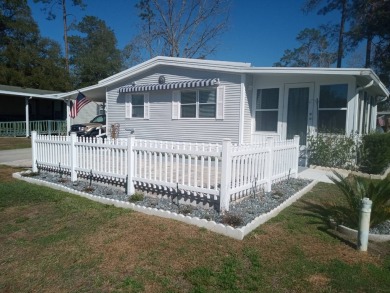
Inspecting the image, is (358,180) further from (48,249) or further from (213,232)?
(48,249)

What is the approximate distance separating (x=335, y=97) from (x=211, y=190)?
254 inches

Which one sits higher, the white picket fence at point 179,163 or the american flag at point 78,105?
the american flag at point 78,105

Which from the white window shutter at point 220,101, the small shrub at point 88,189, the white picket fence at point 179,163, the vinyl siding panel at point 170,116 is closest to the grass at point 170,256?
the white picket fence at point 179,163

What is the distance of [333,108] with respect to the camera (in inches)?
361

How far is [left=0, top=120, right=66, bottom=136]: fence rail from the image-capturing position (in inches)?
728

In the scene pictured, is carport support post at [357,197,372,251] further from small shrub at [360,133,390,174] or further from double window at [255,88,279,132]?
double window at [255,88,279,132]

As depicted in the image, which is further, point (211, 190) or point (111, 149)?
point (111, 149)

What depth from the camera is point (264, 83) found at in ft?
33.6

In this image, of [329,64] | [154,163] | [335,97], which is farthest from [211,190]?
[329,64]

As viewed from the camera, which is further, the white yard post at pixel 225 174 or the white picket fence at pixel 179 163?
the white picket fence at pixel 179 163

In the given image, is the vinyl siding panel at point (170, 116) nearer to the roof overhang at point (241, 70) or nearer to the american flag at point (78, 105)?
the roof overhang at point (241, 70)

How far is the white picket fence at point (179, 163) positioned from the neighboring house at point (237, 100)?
111 inches

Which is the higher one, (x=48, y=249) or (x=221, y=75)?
(x=221, y=75)

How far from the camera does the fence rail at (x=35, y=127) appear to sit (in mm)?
18484
